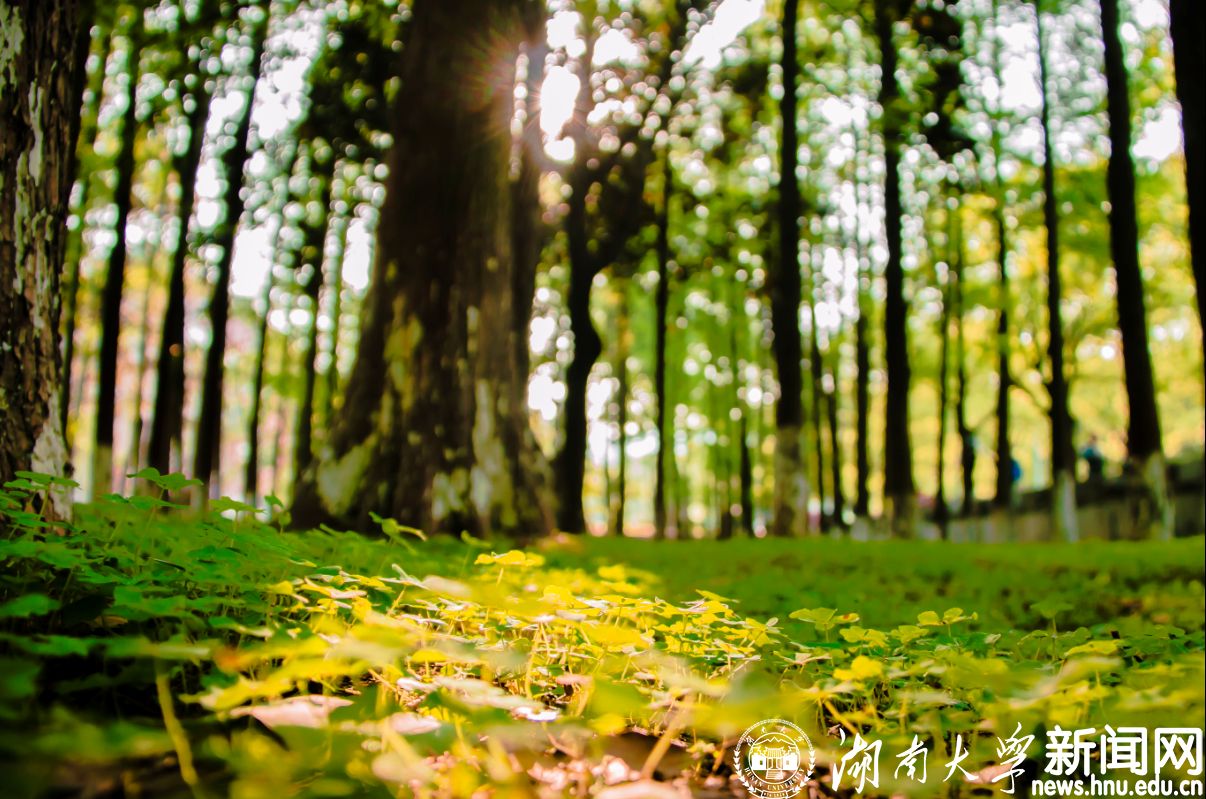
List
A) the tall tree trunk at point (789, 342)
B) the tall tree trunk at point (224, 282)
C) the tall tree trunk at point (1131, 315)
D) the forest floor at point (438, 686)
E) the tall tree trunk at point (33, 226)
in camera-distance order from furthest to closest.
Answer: the tall tree trunk at point (224, 282) < the tall tree trunk at point (789, 342) < the tall tree trunk at point (1131, 315) < the tall tree trunk at point (33, 226) < the forest floor at point (438, 686)

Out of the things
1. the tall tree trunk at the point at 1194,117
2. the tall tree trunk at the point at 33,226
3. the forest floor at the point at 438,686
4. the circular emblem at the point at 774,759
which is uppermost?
the tall tree trunk at the point at 1194,117

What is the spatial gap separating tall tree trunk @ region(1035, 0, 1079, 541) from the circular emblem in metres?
14.2

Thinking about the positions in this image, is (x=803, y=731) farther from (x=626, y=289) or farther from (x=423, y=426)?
(x=626, y=289)

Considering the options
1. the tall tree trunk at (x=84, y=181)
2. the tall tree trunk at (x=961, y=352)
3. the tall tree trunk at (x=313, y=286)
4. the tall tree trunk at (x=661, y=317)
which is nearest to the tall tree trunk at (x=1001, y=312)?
the tall tree trunk at (x=961, y=352)

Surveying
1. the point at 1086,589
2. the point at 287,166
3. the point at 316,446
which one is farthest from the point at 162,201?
the point at 1086,589

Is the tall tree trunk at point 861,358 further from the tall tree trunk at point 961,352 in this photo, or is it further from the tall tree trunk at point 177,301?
the tall tree trunk at point 177,301

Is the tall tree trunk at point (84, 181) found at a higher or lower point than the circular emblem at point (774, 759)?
higher

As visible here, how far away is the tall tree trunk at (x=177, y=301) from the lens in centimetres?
1438

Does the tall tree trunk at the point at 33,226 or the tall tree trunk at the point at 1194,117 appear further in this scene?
the tall tree trunk at the point at 1194,117

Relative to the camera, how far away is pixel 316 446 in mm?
7109

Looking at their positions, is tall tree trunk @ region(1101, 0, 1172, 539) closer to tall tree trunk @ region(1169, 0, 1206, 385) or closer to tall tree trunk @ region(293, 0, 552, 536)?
tall tree trunk @ region(1169, 0, 1206, 385)

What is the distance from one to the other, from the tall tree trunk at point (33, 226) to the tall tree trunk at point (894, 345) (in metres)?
14.7

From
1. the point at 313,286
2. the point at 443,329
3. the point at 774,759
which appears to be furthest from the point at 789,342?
the point at 774,759

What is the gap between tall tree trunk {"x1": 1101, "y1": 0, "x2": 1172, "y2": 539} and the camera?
10406 millimetres
